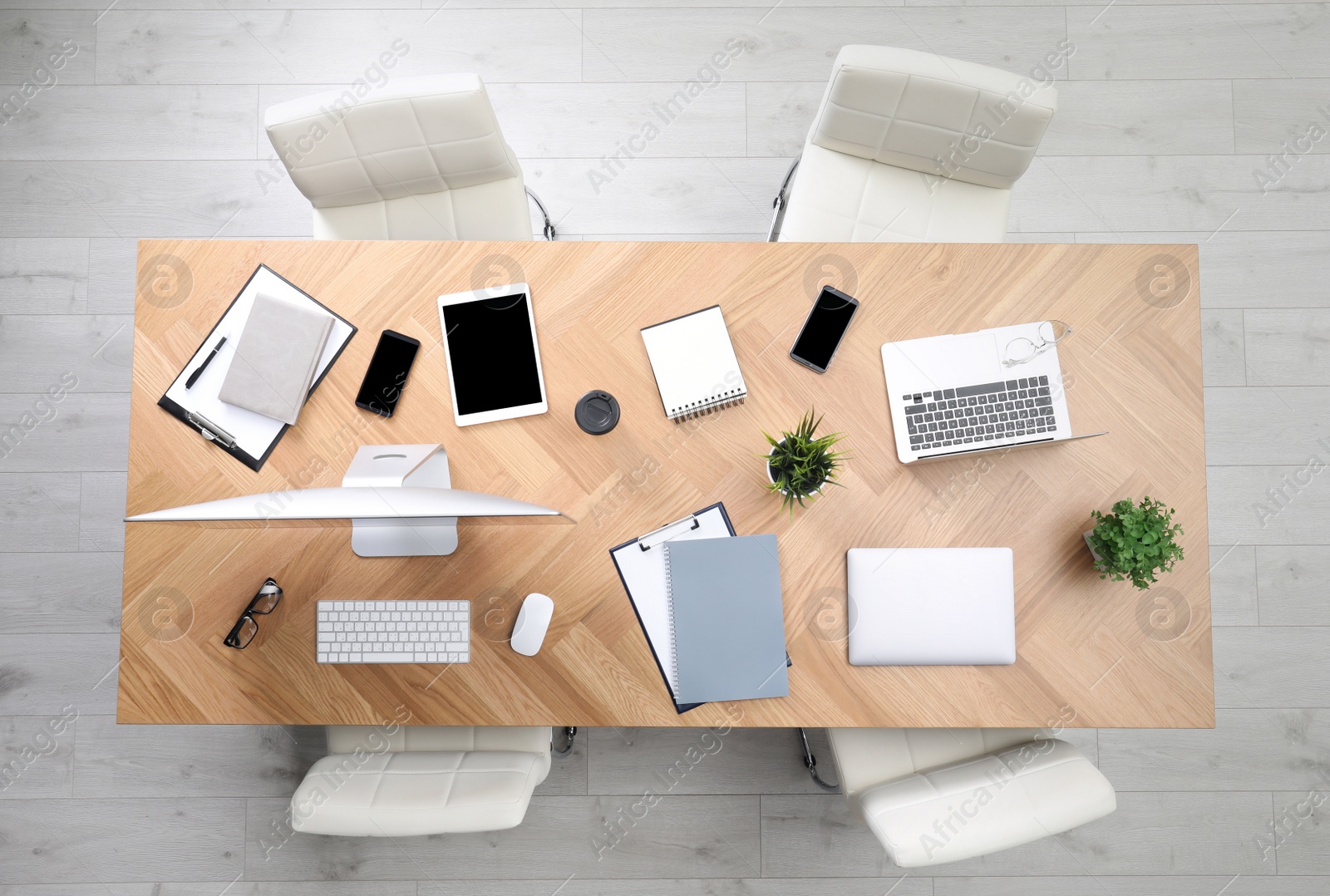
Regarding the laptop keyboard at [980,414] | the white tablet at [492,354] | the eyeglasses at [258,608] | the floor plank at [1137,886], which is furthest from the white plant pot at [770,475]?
the floor plank at [1137,886]

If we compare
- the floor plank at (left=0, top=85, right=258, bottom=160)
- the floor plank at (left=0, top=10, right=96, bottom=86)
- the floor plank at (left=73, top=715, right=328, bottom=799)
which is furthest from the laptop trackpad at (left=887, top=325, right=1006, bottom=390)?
the floor plank at (left=0, top=10, right=96, bottom=86)

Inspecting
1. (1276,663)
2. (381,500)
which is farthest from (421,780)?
(1276,663)

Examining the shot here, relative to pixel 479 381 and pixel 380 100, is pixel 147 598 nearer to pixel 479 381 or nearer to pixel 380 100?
pixel 479 381

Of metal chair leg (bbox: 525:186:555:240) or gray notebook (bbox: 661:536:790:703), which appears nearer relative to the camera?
gray notebook (bbox: 661:536:790:703)

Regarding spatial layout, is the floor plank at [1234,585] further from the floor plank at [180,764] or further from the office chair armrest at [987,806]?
the floor plank at [180,764]

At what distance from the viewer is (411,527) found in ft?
4.86

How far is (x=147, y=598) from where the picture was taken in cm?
146

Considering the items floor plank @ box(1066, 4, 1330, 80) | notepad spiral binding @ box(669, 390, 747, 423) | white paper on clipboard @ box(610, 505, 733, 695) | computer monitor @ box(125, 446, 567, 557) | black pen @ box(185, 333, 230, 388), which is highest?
floor plank @ box(1066, 4, 1330, 80)

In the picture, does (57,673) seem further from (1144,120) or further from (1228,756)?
(1144,120)

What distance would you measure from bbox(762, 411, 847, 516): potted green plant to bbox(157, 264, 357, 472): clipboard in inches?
35.8

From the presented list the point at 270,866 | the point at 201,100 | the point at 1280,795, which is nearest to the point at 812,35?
the point at 201,100

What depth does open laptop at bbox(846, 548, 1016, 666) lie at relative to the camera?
1.43m

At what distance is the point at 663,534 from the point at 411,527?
0.52m

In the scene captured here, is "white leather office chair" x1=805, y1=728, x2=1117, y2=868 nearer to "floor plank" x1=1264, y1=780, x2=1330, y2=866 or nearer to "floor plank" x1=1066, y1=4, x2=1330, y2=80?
"floor plank" x1=1264, y1=780, x2=1330, y2=866
